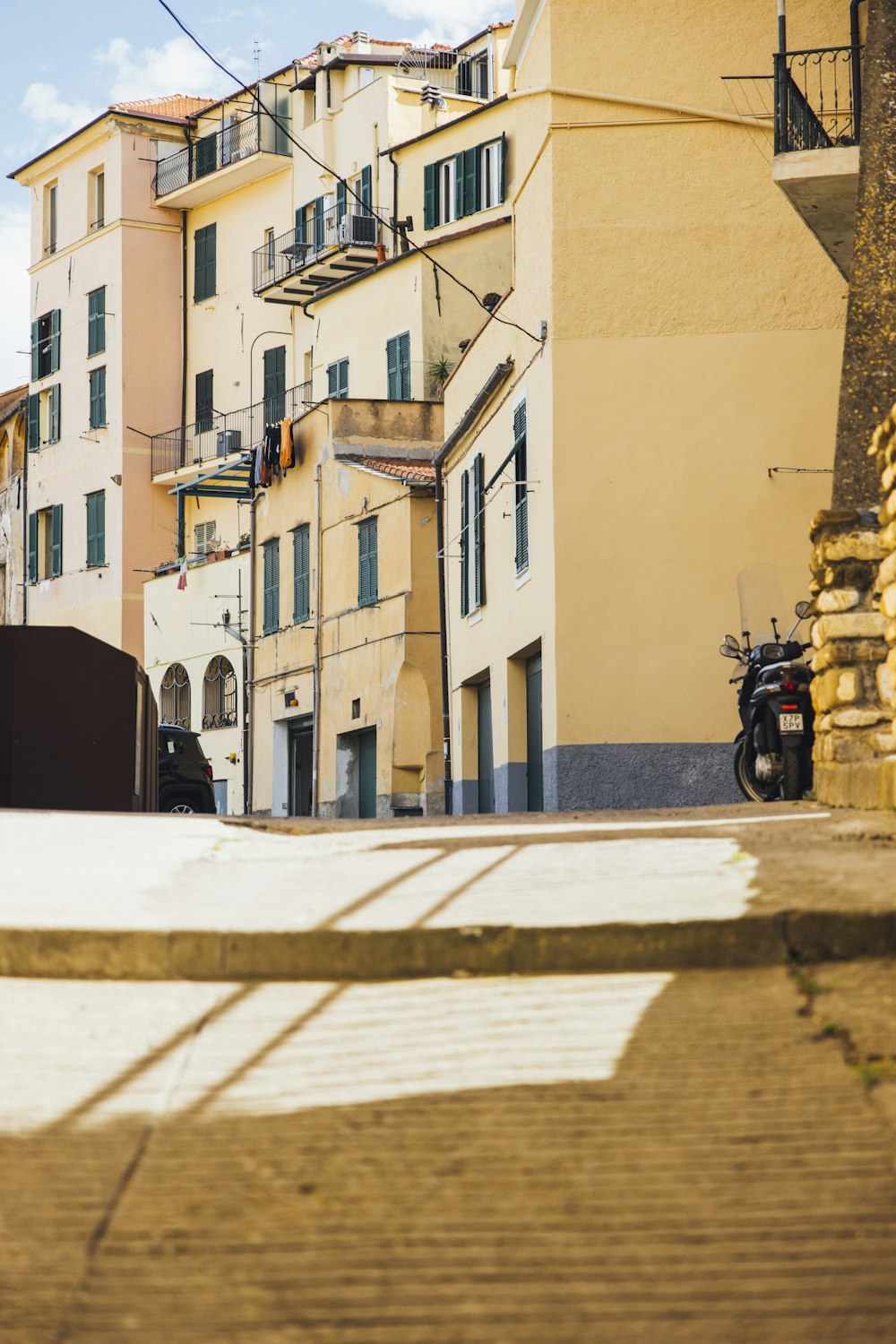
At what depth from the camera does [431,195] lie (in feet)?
127

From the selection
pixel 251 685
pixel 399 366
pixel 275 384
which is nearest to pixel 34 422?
pixel 275 384

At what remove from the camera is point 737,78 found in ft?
58.5

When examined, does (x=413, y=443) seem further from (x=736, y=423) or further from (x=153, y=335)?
(x=153, y=335)

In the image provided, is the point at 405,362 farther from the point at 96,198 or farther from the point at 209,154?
the point at 96,198

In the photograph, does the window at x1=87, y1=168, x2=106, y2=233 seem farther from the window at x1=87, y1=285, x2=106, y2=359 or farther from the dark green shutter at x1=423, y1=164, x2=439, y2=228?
the dark green shutter at x1=423, y1=164, x2=439, y2=228

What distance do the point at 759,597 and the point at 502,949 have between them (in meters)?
8.71

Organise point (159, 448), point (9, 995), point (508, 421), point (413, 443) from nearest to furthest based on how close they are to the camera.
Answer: point (9, 995), point (508, 421), point (413, 443), point (159, 448)

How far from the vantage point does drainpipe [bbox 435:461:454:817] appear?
24625mm

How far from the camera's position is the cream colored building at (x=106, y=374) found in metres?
47.5

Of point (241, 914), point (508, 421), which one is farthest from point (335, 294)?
point (241, 914)

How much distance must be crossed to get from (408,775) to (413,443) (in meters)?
6.69

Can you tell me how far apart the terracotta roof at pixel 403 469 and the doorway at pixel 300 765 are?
5.59 m

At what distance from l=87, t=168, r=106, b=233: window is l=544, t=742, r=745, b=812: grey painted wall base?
121ft

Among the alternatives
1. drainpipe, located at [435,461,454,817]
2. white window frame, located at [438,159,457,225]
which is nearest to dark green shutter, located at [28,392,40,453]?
white window frame, located at [438,159,457,225]
